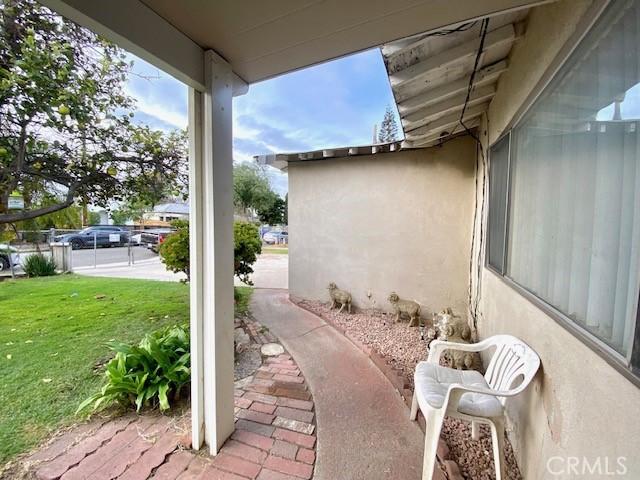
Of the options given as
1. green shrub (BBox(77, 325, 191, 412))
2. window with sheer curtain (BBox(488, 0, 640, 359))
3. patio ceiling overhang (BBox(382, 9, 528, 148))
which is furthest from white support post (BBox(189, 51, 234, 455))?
window with sheer curtain (BBox(488, 0, 640, 359))

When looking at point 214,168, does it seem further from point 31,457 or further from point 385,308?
point 385,308

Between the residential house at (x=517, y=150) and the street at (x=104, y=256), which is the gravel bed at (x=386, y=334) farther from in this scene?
the street at (x=104, y=256)

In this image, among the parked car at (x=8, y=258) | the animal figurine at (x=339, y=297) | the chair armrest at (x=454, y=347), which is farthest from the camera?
the animal figurine at (x=339, y=297)

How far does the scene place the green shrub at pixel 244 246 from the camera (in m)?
4.40

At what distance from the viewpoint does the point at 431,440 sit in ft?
5.08

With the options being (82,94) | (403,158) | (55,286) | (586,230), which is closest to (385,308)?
(403,158)

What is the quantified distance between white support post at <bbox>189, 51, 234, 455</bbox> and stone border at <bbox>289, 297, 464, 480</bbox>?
1.39 metres

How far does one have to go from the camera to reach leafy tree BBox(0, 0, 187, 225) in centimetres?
199

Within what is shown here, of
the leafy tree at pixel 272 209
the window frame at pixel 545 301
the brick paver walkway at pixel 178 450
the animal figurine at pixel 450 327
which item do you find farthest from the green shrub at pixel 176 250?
the leafy tree at pixel 272 209

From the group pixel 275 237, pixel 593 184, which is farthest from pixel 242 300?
pixel 275 237

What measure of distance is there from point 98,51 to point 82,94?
0.49 m

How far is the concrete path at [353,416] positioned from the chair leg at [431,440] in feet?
0.63

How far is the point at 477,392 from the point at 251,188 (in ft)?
58.1
